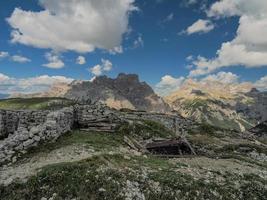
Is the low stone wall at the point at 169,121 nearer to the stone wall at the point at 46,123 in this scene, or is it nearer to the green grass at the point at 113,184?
the stone wall at the point at 46,123

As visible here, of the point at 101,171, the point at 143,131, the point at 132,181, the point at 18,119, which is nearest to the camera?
the point at 132,181

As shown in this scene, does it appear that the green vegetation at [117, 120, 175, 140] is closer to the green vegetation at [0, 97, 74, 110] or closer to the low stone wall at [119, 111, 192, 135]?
the low stone wall at [119, 111, 192, 135]

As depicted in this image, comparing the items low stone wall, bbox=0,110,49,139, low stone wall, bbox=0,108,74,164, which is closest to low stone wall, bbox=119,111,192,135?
low stone wall, bbox=0,110,49,139

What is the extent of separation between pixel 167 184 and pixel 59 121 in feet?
50.7

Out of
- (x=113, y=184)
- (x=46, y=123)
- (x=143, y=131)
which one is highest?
(x=46, y=123)

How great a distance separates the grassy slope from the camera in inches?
839

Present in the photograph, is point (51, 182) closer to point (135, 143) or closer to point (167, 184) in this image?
point (167, 184)

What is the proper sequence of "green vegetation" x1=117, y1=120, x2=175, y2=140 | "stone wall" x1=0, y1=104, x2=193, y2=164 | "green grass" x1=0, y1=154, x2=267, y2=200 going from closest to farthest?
"green grass" x1=0, y1=154, x2=267, y2=200
"stone wall" x1=0, y1=104, x2=193, y2=164
"green vegetation" x1=117, y1=120, x2=175, y2=140

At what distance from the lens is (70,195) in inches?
822

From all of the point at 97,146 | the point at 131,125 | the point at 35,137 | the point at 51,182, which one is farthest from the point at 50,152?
the point at 131,125

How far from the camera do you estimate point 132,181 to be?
74.3 feet

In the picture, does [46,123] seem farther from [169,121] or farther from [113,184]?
[169,121]

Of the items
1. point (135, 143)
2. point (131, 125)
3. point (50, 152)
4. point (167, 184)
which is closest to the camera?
point (167, 184)

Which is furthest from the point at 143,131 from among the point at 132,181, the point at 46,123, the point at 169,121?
the point at 169,121
